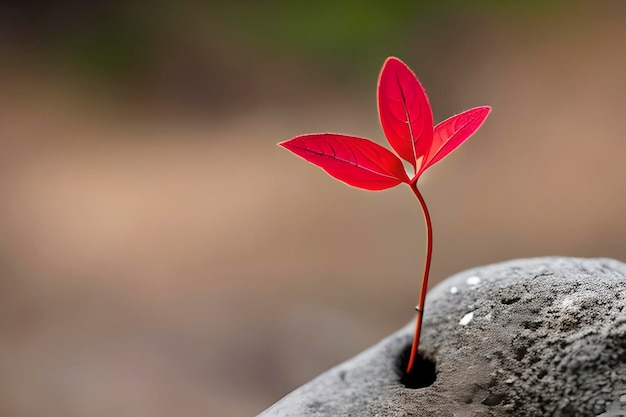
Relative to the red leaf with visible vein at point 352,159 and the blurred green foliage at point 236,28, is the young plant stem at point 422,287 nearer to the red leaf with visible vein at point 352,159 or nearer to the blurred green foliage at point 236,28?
the red leaf with visible vein at point 352,159

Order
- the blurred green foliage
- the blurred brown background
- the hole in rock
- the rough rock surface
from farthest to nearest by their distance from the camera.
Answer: the blurred green foliage → the blurred brown background → the hole in rock → the rough rock surface

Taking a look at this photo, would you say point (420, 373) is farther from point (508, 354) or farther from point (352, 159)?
point (352, 159)

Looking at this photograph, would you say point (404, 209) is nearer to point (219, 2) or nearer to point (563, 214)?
point (563, 214)

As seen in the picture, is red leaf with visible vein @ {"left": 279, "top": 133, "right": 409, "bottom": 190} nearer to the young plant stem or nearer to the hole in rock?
the young plant stem

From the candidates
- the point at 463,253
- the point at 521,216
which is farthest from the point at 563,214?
the point at 463,253

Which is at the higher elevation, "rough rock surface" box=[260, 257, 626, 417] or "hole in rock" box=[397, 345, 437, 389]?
"rough rock surface" box=[260, 257, 626, 417]

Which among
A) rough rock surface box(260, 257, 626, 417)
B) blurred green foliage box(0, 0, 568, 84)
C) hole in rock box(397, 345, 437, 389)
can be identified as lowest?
hole in rock box(397, 345, 437, 389)

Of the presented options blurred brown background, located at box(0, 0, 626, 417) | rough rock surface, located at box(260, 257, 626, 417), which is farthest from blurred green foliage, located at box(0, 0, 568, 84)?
rough rock surface, located at box(260, 257, 626, 417)

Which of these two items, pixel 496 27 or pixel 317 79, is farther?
pixel 317 79
